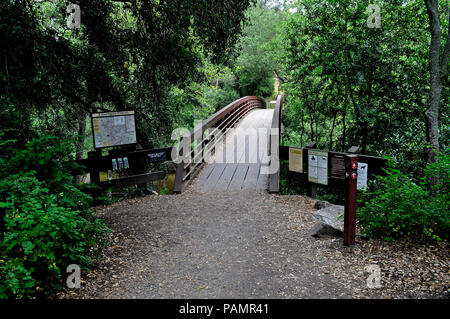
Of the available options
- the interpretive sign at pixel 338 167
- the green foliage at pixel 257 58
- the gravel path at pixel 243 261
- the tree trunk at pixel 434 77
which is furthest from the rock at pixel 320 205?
the green foliage at pixel 257 58

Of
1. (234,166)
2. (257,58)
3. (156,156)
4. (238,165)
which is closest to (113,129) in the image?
(156,156)

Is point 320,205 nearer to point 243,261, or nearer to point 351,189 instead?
point 351,189

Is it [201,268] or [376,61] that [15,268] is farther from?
[376,61]

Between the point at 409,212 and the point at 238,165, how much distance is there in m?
5.38

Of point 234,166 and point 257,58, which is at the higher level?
point 257,58

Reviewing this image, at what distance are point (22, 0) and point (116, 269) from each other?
4.73 metres

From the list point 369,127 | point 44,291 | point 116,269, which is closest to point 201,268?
point 116,269

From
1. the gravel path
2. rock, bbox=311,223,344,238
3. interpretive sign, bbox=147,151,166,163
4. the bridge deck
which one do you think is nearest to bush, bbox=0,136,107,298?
the gravel path

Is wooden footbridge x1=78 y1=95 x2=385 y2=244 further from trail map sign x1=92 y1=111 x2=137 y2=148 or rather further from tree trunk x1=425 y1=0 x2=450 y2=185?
tree trunk x1=425 y1=0 x2=450 y2=185

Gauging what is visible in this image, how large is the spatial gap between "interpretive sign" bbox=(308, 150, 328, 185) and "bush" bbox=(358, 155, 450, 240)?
201cm

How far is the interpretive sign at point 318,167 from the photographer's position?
659 centimetres

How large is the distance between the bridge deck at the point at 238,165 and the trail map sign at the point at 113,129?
1.96 metres

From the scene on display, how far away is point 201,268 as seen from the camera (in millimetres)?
4117

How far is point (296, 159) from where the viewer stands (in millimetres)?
7281
